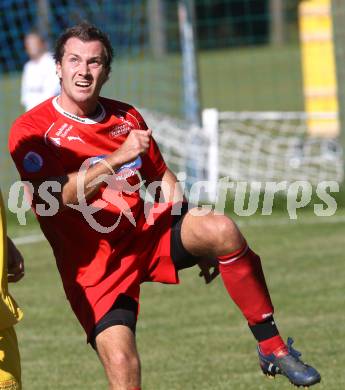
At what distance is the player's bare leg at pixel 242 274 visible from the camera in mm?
5137

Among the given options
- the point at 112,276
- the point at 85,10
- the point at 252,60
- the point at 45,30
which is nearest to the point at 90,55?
the point at 112,276

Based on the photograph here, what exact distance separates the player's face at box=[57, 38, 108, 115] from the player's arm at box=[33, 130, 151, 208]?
0.36 m

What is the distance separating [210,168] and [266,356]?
10104 millimetres

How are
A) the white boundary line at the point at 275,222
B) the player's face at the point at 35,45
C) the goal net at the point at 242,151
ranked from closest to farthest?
1. the white boundary line at the point at 275,222
2. the player's face at the point at 35,45
3. the goal net at the point at 242,151

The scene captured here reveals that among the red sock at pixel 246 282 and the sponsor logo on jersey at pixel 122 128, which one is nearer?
the red sock at pixel 246 282

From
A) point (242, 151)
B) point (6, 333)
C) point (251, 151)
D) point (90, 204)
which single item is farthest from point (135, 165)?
point (251, 151)

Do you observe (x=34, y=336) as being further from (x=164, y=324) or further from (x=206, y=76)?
(x=206, y=76)

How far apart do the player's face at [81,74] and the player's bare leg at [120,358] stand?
3.37 feet

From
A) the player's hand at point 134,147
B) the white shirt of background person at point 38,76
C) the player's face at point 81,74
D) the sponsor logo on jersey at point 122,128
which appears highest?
the player's face at point 81,74

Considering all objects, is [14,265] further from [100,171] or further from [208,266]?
[208,266]

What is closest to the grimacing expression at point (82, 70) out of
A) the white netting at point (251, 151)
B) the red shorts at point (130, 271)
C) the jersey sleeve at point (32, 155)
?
the jersey sleeve at point (32, 155)

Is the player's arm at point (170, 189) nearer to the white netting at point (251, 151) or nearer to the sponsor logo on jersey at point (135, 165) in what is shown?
the sponsor logo on jersey at point (135, 165)

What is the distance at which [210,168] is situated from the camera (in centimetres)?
1529

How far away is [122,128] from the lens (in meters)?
5.41
